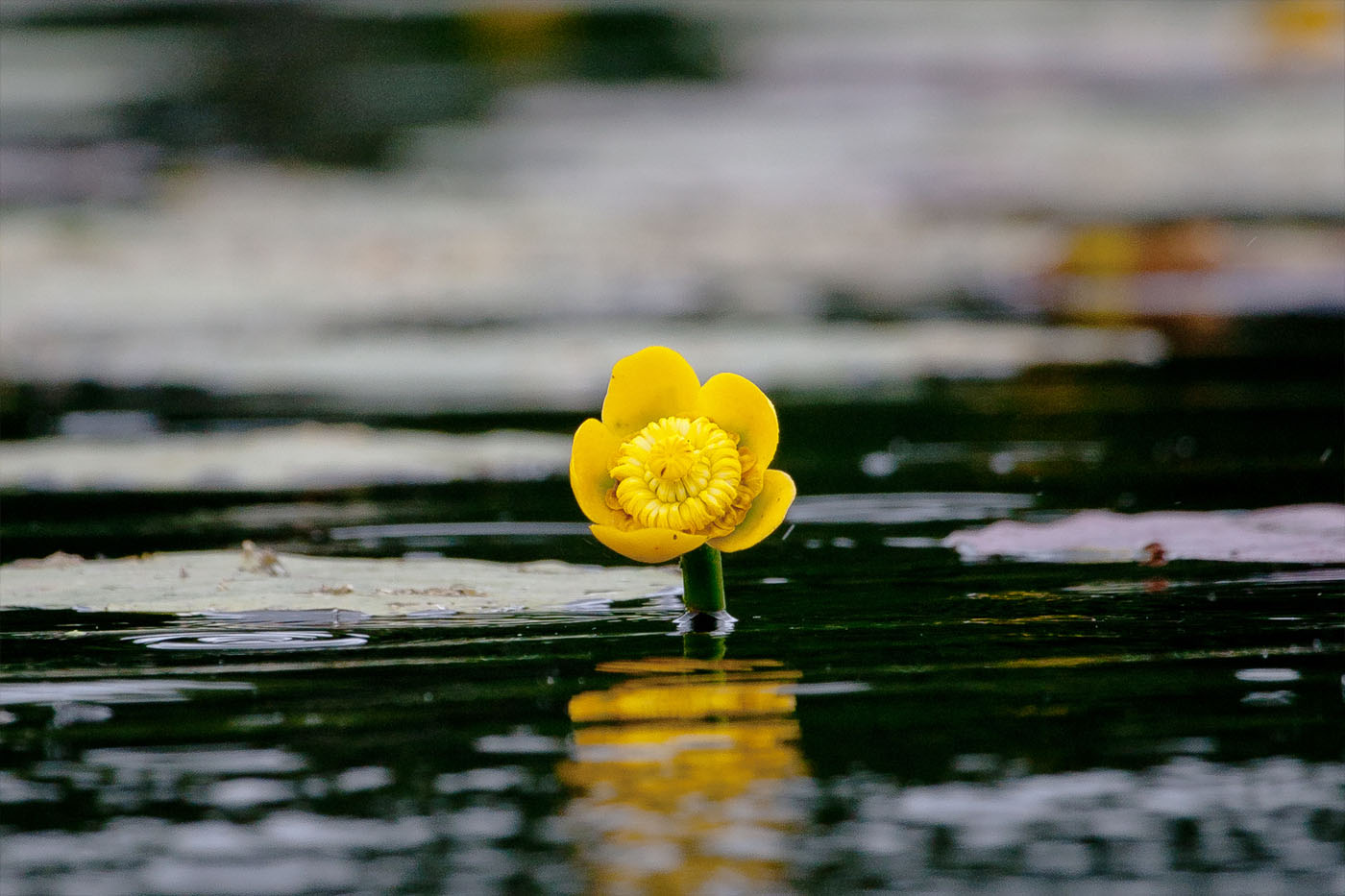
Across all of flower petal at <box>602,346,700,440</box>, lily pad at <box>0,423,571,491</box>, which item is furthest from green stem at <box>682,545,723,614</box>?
lily pad at <box>0,423,571,491</box>

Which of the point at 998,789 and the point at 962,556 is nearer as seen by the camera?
the point at 998,789

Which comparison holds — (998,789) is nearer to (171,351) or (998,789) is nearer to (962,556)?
(962,556)

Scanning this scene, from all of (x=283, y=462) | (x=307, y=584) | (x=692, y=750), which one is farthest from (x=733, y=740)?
(x=283, y=462)

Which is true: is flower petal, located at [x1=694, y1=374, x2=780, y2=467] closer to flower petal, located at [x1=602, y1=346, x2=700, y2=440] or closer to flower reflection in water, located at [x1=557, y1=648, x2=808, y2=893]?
flower petal, located at [x1=602, y1=346, x2=700, y2=440]

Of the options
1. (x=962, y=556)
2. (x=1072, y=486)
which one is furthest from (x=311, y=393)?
(x=962, y=556)

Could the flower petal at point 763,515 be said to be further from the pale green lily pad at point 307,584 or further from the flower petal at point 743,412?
the pale green lily pad at point 307,584

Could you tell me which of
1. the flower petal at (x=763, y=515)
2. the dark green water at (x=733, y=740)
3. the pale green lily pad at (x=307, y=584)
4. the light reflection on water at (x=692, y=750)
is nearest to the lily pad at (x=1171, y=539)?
the dark green water at (x=733, y=740)
